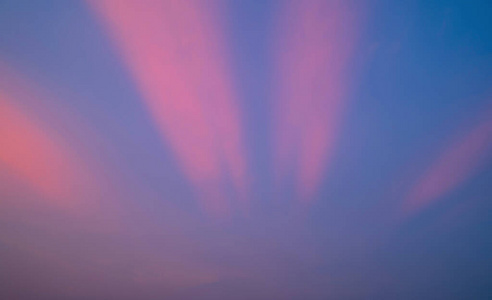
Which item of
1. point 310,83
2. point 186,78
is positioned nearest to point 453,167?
point 310,83

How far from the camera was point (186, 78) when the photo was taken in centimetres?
237

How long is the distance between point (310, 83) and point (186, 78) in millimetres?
778

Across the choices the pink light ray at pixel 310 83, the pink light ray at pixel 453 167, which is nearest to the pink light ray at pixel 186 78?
the pink light ray at pixel 310 83

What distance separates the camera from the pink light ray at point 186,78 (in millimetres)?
2121

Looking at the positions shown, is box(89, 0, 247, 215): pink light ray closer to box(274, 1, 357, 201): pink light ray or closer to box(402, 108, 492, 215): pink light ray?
box(274, 1, 357, 201): pink light ray

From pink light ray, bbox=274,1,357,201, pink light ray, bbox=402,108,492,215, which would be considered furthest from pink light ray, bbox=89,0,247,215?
pink light ray, bbox=402,108,492,215

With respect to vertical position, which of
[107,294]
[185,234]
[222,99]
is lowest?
[107,294]

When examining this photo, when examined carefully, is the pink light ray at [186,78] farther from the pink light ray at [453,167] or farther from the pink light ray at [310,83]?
the pink light ray at [453,167]

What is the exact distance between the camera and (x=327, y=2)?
2.09 metres

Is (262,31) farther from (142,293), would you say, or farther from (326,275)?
(142,293)

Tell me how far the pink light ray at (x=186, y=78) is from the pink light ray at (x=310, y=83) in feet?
1.08

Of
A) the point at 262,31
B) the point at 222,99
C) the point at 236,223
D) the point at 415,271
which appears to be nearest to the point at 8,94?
the point at 222,99

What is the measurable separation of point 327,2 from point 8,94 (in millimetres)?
1993

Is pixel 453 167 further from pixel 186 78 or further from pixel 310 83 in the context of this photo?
pixel 186 78
